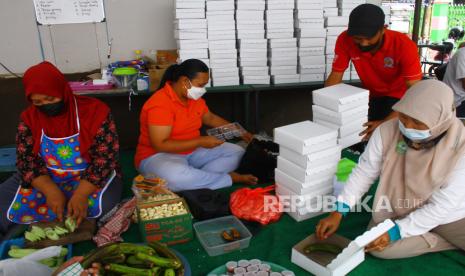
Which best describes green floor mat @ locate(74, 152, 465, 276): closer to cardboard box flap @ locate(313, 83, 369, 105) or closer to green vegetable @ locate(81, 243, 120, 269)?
green vegetable @ locate(81, 243, 120, 269)

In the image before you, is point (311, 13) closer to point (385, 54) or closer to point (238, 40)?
point (238, 40)

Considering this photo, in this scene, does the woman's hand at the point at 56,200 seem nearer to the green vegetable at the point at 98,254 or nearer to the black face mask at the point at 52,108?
the black face mask at the point at 52,108

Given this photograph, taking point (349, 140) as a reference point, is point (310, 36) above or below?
above

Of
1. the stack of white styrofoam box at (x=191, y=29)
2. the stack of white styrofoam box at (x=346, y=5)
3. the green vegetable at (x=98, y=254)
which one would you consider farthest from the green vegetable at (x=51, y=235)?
the stack of white styrofoam box at (x=346, y=5)

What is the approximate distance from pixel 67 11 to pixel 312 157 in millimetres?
2946

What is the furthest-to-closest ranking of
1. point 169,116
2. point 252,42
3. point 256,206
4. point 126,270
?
point 252,42, point 169,116, point 256,206, point 126,270

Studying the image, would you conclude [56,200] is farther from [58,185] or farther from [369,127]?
[369,127]

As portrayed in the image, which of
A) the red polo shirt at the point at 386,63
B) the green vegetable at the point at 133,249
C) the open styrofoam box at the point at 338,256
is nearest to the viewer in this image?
the green vegetable at the point at 133,249

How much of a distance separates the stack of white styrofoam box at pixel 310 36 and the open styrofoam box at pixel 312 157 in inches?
66.8

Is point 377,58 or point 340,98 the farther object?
point 377,58

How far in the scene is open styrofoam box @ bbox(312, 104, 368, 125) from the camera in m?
2.63

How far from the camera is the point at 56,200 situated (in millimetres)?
2279

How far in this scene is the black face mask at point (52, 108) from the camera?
2216 millimetres

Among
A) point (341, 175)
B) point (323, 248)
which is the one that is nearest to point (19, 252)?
point (323, 248)
